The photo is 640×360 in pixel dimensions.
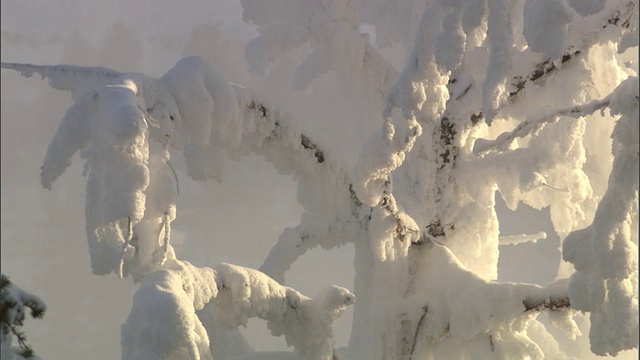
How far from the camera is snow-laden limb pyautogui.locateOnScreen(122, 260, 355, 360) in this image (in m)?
4.29

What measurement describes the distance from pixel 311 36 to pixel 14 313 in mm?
4038

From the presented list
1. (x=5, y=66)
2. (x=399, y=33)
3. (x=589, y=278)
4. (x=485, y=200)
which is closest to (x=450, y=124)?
(x=485, y=200)

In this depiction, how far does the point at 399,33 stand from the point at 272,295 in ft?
11.2

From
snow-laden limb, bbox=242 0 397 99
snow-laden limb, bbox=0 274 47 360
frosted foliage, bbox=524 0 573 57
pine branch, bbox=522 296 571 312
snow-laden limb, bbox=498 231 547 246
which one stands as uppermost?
snow-laden limb, bbox=242 0 397 99

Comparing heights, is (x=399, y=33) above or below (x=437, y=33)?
above

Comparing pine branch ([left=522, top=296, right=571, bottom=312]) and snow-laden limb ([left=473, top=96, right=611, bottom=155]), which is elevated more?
snow-laden limb ([left=473, top=96, right=611, bottom=155])

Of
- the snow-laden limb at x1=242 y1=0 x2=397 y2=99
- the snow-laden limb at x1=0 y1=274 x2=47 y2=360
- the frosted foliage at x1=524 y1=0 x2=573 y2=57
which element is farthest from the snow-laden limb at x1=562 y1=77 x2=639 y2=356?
the snow-laden limb at x1=242 y1=0 x2=397 y2=99

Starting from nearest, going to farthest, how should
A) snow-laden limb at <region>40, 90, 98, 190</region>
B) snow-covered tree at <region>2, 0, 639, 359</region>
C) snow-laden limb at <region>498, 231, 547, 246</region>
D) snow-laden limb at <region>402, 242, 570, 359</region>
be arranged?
snow-covered tree at <region>2, 0, 639, 359</region> → snow-laden limb at <region>40, 90, 98, 190</region> → snow-laden limb at <region>402, 242, 570, 359</region> → snow-laden limb at <region>498, 231, 547, 246</region>

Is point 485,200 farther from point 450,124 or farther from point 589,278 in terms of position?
point 589,278

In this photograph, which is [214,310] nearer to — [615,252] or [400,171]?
[400,171]

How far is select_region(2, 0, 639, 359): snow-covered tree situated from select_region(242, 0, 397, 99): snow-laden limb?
2cm

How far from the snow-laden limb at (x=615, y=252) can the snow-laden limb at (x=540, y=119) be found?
692 millimetres

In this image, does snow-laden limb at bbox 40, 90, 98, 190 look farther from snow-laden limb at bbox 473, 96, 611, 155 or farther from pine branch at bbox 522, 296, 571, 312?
pine branch at bbox 522, 296, 571, 312

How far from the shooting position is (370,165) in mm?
5836
